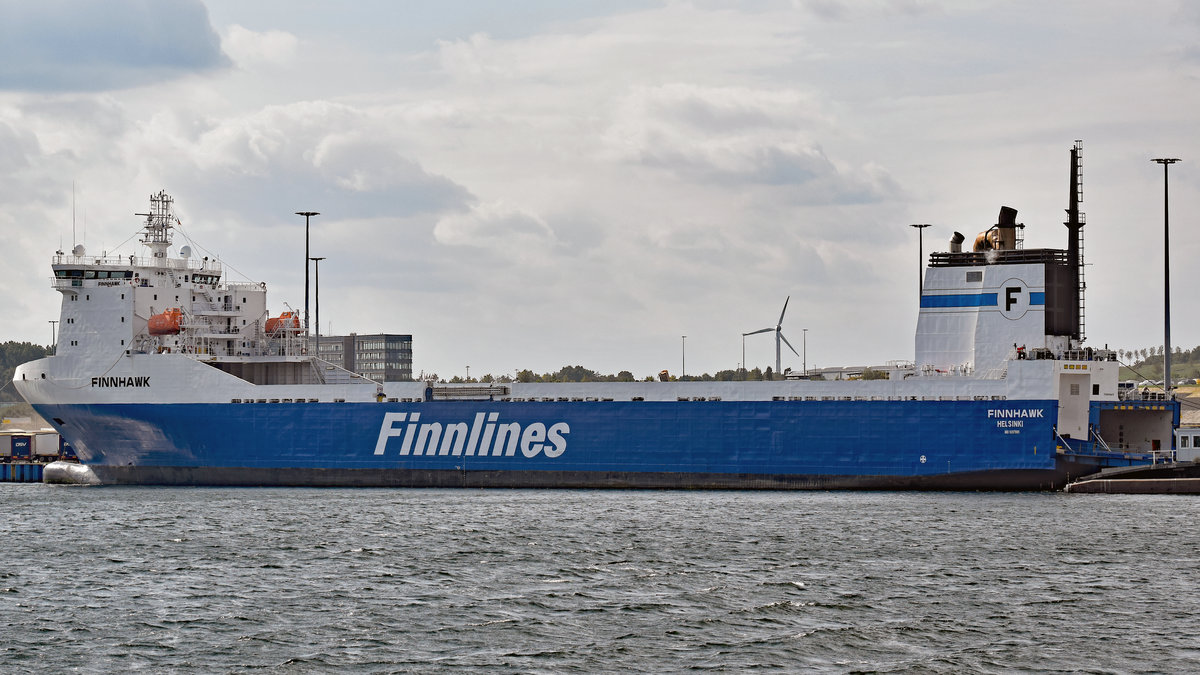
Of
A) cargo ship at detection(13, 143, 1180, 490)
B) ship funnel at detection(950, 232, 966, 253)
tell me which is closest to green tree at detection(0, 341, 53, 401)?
cargo ship at detection(13, 143, 1180, 490)

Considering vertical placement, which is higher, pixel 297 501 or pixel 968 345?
pixel 968 345

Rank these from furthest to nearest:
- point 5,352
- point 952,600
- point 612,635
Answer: point 5,352 < point 952,600 < point 612,635

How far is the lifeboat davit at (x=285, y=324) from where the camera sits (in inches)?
2110

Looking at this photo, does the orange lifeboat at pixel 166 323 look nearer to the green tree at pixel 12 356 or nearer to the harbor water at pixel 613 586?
the harbor water at pixel 613 586

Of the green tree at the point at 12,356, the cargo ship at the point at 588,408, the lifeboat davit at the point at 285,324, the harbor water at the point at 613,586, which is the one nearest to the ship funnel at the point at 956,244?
the cargo ship at the point at 588,408

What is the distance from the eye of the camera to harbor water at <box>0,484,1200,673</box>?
21516mm

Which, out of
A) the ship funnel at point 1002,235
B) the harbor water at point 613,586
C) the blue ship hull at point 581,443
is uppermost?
the ship funnel at point 1002,235

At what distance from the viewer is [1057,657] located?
21109mm

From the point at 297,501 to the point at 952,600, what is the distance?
24790 millimetres

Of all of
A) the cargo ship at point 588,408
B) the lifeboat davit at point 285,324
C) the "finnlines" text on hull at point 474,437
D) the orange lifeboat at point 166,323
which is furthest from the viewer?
the lifeboat davit at point 285,324

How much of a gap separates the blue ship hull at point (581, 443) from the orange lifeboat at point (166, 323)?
292cm

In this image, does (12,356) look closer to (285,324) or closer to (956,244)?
(285,324)

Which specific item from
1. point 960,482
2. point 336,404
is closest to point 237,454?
point 336,404

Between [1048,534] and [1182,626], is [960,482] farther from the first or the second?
[1182,626]
